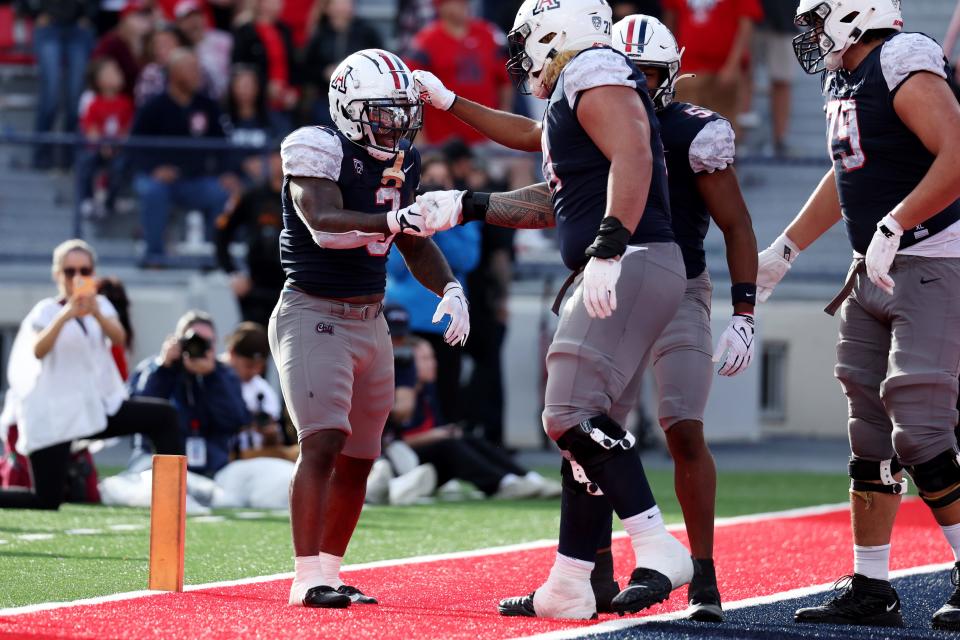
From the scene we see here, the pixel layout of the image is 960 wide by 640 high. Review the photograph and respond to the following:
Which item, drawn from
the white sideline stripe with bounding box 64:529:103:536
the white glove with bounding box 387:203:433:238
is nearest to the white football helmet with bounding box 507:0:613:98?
the white glove with bounding box 387:203:433:238

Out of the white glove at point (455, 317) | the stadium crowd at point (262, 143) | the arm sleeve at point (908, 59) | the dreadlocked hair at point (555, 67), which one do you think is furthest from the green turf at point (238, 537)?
the arm sleeve at point (908, 59)

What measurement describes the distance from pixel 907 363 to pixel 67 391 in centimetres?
501

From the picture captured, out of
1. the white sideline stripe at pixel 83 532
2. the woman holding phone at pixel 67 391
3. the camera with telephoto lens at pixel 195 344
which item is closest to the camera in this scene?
the white sideline stripe at pixel 83 532

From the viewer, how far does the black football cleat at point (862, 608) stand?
5.33 meters

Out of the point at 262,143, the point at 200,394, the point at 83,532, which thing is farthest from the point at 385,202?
the point at 262,143

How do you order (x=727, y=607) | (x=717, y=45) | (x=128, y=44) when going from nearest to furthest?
(x=727, y=607), (x=717, y=45), (x=128, y=44)

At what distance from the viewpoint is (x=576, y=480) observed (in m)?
5.11

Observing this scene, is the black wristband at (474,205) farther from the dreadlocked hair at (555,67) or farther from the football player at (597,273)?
the dreadlocked hair at (555,67)

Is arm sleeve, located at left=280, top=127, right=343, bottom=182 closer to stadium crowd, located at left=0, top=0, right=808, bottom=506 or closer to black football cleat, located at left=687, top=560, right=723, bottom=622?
black football cleat, located at left=687, top=560, right=723, bottom=622

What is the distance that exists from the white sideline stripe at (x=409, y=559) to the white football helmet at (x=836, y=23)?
268 centimetres

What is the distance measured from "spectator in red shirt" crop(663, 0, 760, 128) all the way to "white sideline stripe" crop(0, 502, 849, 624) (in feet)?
16.1

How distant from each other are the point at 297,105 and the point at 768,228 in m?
4.11

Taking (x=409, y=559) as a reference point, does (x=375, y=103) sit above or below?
above

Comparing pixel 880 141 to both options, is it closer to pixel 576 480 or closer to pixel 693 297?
pixel 693 297
